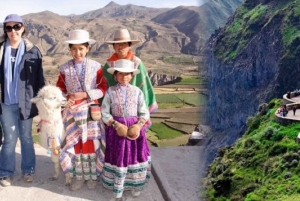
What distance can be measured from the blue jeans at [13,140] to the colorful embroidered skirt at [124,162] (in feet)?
2.66

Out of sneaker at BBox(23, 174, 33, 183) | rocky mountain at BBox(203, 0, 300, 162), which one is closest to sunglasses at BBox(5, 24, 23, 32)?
sneaker at BBox(23, 174, 33, 183)

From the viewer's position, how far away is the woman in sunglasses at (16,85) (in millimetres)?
3768

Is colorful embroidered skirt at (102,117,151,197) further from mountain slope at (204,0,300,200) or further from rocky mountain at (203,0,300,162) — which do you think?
rocky mountain at (203,0,300,162)

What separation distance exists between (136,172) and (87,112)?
27.2 inches

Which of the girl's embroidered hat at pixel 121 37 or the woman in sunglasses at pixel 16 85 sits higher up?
the girl's embroidered hat at pixel 121 37

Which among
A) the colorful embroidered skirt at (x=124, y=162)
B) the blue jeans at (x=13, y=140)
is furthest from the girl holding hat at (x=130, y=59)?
the blue jeans at (x=13, y=140)

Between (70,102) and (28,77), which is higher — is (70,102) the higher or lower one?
the lower one

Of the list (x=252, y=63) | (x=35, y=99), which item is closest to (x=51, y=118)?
(x=35, y=99)

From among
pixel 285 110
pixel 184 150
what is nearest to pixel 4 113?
pixel 184 150

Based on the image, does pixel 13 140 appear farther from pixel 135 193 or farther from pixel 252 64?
pixel 252 64

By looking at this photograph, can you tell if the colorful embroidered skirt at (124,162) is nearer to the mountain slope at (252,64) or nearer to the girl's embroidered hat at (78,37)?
the girl's embroidered hat at (78,37)

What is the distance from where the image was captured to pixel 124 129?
3500 mm

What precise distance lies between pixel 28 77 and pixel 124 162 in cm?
120

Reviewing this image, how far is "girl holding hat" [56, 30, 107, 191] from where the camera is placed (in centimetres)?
370
